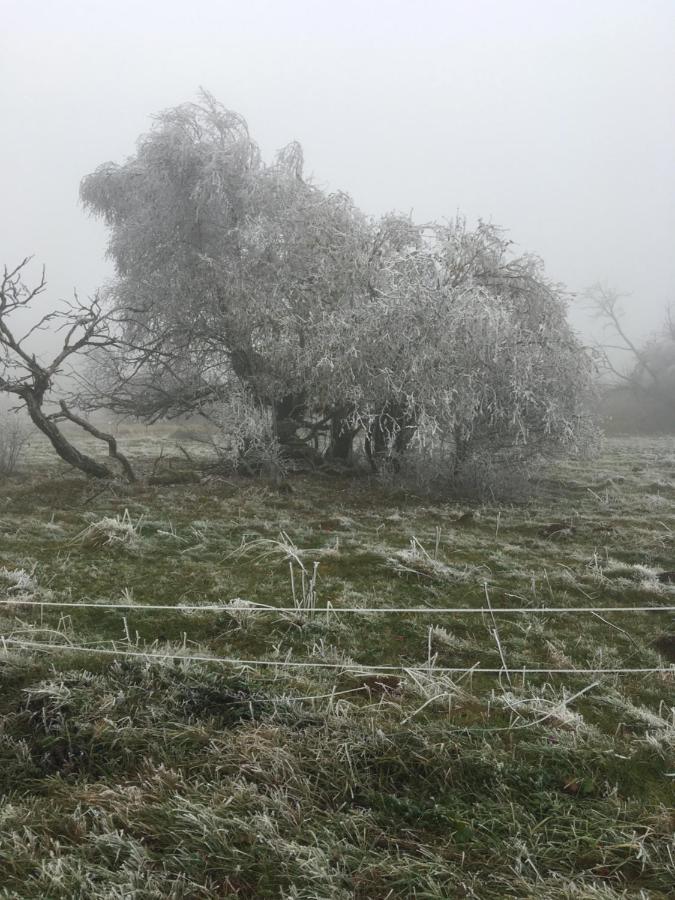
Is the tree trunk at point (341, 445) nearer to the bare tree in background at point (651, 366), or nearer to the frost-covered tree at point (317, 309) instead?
the frost-covered tree at point (317, 309)

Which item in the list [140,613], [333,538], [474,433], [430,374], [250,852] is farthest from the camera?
[474,433]

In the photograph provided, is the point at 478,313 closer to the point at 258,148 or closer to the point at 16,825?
the point at 258,148

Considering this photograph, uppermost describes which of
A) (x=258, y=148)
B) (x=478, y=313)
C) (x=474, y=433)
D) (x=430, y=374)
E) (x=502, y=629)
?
(x=258, y=148)

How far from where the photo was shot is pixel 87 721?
2.71 m

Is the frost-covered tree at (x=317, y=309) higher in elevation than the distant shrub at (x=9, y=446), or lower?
higher

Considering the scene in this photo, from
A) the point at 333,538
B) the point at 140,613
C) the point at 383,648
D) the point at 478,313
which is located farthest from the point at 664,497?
the point at 140,613

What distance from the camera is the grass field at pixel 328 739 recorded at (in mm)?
1959

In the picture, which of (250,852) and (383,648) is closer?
(250,852)

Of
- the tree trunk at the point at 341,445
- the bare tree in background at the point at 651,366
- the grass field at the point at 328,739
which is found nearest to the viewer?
the grass field at the point at 328,739

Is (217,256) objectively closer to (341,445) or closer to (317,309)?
(317,309)

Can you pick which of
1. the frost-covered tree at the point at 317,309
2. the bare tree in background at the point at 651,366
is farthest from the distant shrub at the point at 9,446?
the bare tree in background at the point at 651,366

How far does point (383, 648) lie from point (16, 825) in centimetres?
250

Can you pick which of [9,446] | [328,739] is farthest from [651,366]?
[328,739]

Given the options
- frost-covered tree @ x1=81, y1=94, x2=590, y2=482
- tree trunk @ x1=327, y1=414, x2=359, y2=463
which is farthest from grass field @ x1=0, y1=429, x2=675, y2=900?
tree trunk @ x1=327, y1=414, x2=359, y2=463
